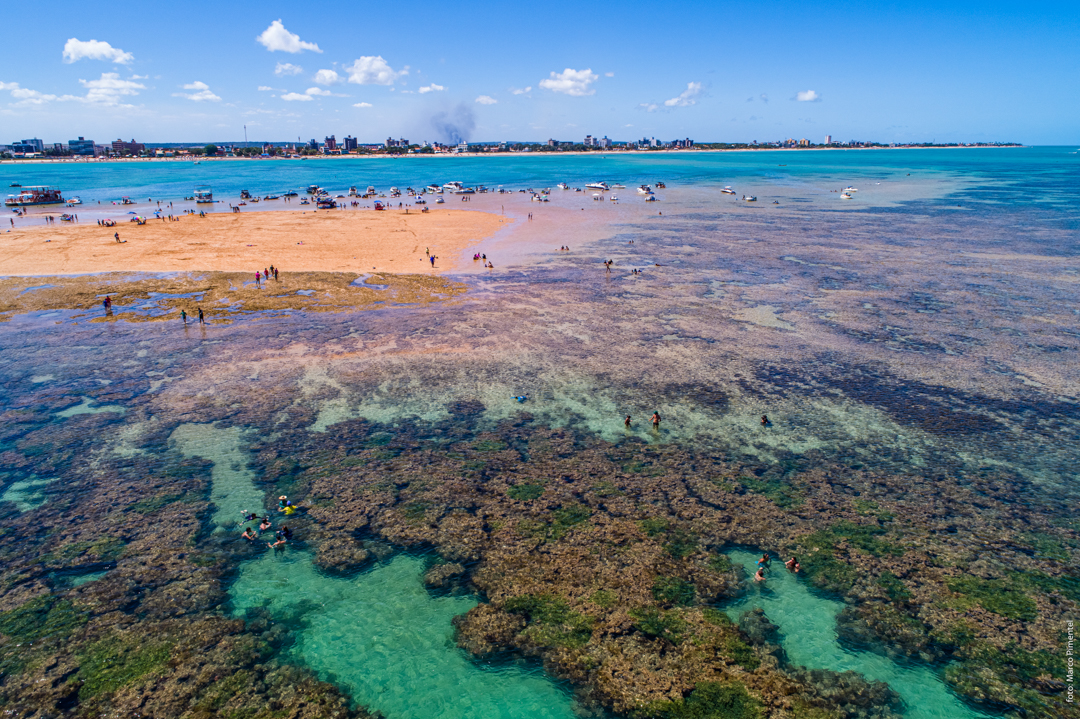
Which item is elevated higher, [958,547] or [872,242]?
[872,242]

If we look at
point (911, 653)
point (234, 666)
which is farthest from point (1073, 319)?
point (234, 666)

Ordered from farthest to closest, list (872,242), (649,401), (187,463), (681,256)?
(872,242)
(681,256)
(649,401)
(187,463)

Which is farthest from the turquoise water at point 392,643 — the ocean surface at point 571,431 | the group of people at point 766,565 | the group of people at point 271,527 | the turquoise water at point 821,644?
the group of people at point 766,565

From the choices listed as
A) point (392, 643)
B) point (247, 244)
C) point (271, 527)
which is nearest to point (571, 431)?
point (392, 643)

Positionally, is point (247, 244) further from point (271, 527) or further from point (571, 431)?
point (571, 431)

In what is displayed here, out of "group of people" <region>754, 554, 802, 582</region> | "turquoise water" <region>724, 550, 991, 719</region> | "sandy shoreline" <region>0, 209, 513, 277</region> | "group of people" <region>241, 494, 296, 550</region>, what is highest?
"sandy shoreline" <region>0, 209, 513, 277</region>

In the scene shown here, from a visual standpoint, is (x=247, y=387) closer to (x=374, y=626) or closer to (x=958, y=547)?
(x=374, y=626)

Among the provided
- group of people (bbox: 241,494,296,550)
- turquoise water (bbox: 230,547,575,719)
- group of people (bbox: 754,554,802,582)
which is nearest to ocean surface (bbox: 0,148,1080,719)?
turquoise water (bbox: 230,547,575,719)

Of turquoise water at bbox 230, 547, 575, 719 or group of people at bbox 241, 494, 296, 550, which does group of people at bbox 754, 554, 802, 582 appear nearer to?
turquoise water at bbox 230, 547, 575, 719
